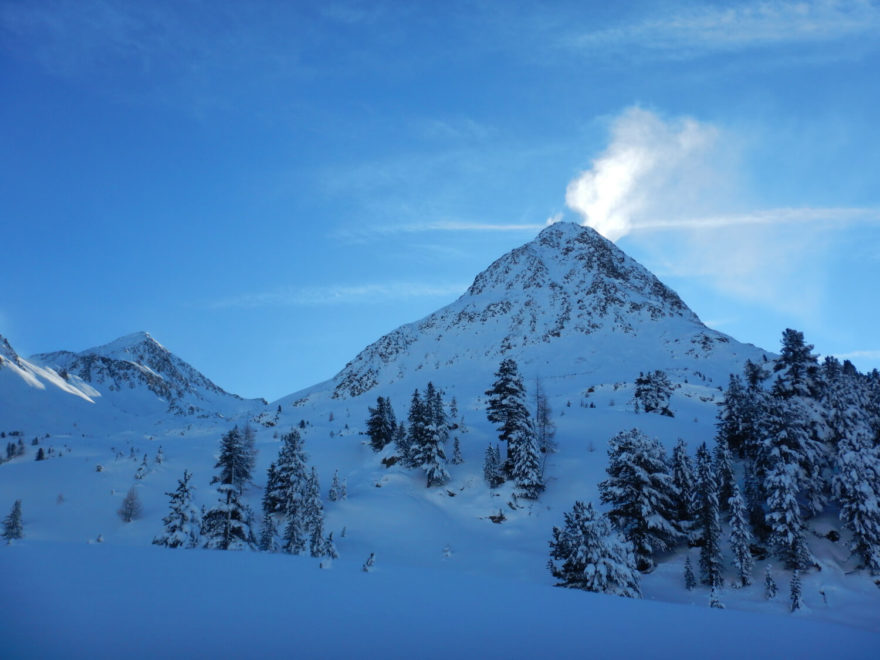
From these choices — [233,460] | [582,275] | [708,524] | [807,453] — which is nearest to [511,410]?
[708,524]

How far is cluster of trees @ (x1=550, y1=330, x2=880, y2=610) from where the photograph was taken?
2703cm

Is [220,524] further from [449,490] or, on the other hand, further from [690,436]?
[690,436]

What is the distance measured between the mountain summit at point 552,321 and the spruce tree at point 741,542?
229ft

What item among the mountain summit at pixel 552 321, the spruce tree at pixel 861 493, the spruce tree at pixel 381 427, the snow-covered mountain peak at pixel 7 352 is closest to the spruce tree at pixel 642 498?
the spruce tree at pixel 861 493

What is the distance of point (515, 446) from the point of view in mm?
40031

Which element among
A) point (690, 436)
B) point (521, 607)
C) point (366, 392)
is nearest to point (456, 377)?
point (366, 392)

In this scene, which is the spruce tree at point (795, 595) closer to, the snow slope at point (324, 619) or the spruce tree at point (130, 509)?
the snow slope at point (324, 619)

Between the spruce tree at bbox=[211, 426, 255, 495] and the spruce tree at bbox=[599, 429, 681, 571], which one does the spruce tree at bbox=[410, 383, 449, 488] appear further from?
the spruce tree at bbox=[211, 426, 255, 495]

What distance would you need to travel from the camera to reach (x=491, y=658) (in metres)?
5.58

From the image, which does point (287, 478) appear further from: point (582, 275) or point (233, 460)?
point (582, 275)

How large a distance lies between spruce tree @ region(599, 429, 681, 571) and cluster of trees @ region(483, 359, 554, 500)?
25.5 feet

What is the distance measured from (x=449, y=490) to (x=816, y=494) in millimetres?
24646

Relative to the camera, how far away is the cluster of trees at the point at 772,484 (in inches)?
1064

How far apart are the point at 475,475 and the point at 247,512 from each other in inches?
770
